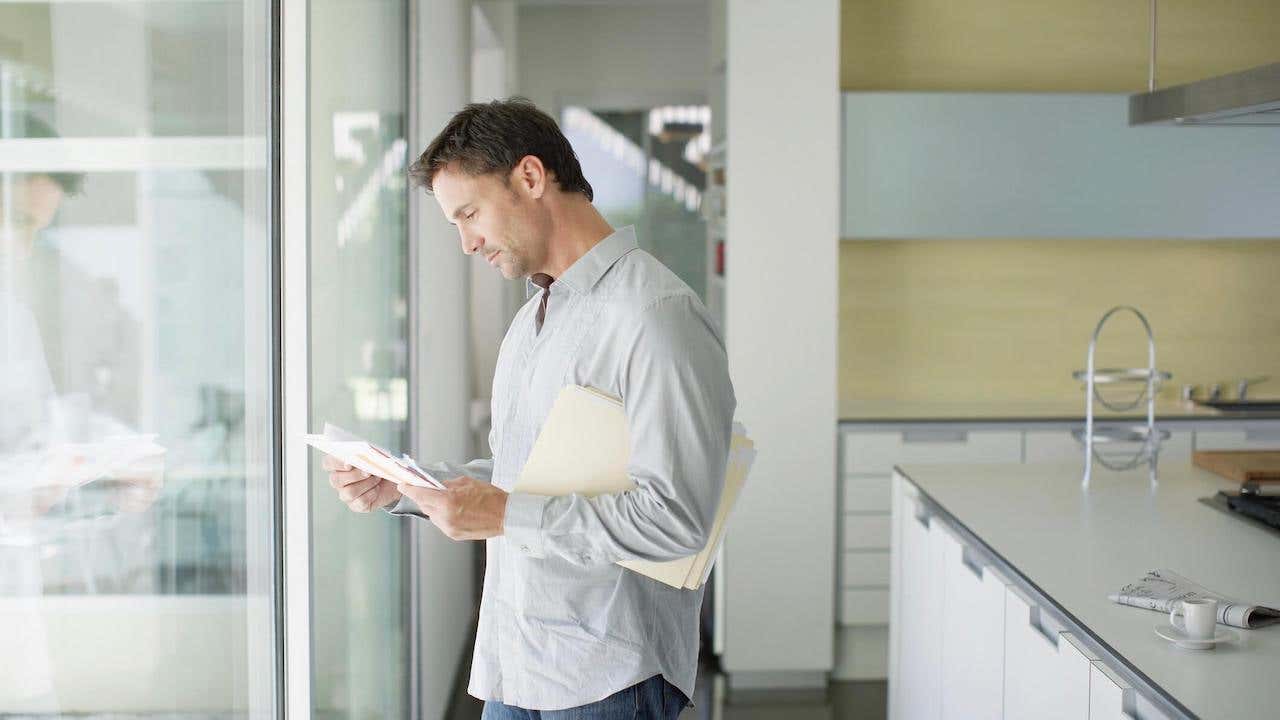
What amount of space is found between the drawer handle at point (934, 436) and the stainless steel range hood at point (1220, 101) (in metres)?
1.37

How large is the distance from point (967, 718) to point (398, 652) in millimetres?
1506

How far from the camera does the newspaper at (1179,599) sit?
1838 mm

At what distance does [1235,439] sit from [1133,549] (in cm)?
229

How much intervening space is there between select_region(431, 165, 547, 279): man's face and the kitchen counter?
2.75 m

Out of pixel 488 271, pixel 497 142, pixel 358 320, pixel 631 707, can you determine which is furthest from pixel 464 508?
pixel 488 271

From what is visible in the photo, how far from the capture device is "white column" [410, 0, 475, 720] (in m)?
3.42

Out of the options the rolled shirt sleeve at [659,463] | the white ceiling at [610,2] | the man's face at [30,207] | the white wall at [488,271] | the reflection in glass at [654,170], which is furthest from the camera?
the reflection in glass at [654,170]

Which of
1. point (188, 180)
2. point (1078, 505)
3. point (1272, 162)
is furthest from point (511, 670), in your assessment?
point (1272, 162)

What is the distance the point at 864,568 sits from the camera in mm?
4242

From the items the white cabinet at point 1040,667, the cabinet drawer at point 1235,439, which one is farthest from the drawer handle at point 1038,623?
the cabinet drawer at point 1235,439

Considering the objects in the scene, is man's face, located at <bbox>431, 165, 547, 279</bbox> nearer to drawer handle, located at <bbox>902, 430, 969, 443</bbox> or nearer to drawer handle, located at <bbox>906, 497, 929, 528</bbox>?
drawer handle, located at <bbox>906, 497, 929, 528</bbox>

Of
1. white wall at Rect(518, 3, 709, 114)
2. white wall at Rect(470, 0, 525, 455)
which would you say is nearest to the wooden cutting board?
white wall at Rect(470, 0, 525, 455)

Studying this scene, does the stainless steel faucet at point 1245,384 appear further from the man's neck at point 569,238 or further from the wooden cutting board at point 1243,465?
the man's neck at point 569,238

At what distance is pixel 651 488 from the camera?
1.45 metres
